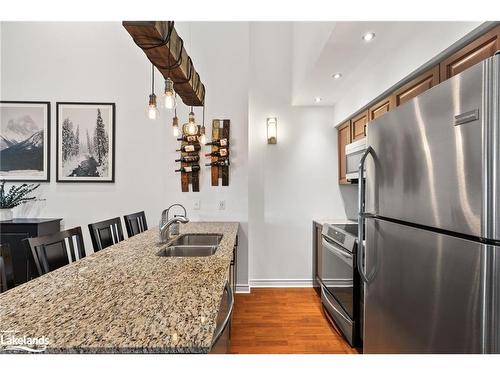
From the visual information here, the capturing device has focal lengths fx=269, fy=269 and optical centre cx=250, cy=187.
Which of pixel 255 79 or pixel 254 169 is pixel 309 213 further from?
pixel 255 79

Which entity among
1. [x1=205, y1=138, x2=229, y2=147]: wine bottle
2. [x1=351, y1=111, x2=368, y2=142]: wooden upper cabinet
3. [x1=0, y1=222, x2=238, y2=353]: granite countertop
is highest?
[x1=351, y1=111, x2=368, y2=142]: wooden upper cabinet

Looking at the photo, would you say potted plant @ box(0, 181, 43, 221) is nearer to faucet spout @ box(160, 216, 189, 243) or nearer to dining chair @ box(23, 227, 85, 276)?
dining chair @ box(23, 227, 85, 276)

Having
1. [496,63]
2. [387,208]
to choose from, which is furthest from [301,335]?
[496,63]

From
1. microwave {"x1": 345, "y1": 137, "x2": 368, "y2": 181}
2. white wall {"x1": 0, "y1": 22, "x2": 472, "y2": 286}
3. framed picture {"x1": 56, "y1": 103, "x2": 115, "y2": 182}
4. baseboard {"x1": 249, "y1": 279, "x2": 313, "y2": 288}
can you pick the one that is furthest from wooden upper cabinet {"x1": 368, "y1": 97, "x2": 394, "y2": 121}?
framed picture {"x1": 56, "y1": 103, "x2": 115, "y2": 182}

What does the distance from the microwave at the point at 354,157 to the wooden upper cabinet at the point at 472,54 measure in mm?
996

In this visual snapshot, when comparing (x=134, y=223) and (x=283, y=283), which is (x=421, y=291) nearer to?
(x=134, y=223)

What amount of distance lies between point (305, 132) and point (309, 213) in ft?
3.52

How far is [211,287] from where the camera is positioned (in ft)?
3.58

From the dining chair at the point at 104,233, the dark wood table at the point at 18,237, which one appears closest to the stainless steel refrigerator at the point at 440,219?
the dining chair at the point at 104,233

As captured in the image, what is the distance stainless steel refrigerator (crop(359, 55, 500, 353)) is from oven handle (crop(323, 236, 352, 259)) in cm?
71

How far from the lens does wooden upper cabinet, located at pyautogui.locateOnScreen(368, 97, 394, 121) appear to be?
2.12m

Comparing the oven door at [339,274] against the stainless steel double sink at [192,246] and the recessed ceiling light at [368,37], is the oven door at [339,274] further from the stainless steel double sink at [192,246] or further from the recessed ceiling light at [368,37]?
the recessed ceiling light at [368,37]

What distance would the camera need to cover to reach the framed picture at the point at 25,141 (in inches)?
128

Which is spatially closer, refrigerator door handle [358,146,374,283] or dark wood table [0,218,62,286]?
refrigerator door handle [358,146,374,283]
